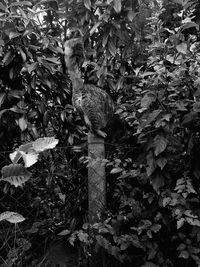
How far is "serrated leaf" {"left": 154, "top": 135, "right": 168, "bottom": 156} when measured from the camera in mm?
1658

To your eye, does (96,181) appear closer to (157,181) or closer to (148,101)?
(157,181)

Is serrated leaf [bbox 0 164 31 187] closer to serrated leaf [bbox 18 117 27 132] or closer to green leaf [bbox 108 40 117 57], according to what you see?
serrated leaf [bbox 18 117 27 132]

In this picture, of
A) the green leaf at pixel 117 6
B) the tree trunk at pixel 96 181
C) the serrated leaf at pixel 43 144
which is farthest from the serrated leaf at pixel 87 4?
the serrated leaf at pixel 43 144

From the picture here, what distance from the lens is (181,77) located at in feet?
5.84

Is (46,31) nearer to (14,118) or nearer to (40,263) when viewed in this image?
(14,118)

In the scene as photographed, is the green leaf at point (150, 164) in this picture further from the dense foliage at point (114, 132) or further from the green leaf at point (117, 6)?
the green leaf at point (117, 6)

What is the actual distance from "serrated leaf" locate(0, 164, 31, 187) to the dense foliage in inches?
31.9

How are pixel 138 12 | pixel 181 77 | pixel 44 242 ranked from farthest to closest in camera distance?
pixel 44 242 < pixel 138 12 < pixel 181 77

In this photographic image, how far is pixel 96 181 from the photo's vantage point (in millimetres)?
1929

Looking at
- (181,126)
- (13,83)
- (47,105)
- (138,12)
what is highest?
(138,12)

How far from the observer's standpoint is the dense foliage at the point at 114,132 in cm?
176

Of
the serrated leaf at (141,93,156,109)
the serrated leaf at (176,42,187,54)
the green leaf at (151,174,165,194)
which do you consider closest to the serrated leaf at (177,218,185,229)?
the green leaf at (151,174,165,194)

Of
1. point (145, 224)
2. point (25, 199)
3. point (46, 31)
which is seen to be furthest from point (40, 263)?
point (46, 31)

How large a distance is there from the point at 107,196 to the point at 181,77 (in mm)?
962
